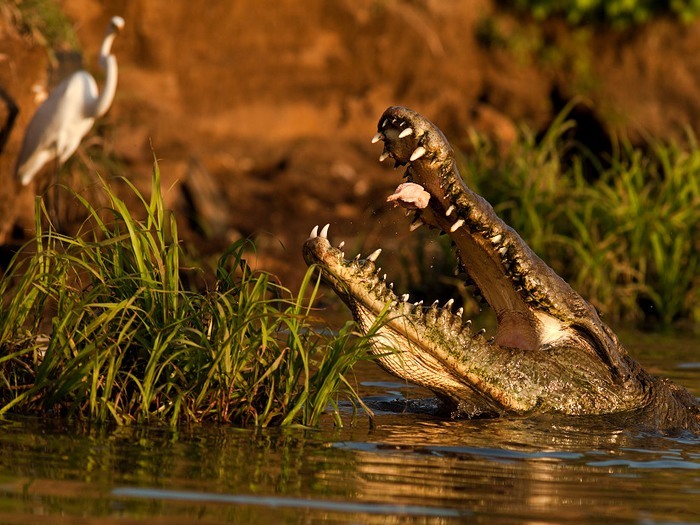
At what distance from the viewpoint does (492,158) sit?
38.0 ft

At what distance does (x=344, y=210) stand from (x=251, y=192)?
3.62 feet

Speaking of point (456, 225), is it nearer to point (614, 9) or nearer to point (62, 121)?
point (62, 121)

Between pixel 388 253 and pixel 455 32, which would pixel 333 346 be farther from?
pixel 455 32

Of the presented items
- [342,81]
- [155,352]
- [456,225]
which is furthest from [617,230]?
[342,81]

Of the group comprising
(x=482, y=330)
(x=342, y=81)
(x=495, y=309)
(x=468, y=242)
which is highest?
(x=342, y=81)

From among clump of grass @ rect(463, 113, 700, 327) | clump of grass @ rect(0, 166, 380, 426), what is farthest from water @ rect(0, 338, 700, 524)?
clump of grass @ rect(463, 113, 700, 327)

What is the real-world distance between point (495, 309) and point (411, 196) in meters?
0.87

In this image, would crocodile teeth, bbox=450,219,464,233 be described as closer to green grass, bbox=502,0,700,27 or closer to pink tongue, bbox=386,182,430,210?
pink tongue, bbox=386,182,430,210

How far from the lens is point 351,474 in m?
4.16

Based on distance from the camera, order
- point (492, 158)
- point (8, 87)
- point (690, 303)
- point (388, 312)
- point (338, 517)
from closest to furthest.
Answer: point (338, 517)
point (388, 312)
point (8, 87)
point (690, 303)
point (492, 158)

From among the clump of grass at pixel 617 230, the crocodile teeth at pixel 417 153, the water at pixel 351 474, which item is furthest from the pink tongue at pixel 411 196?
the clump of grass at pixel 617 230

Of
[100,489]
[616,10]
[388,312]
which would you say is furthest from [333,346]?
[616,10]

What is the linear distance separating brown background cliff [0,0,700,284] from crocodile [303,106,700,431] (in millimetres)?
8340

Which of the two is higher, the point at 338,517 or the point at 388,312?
the point at 388,312
